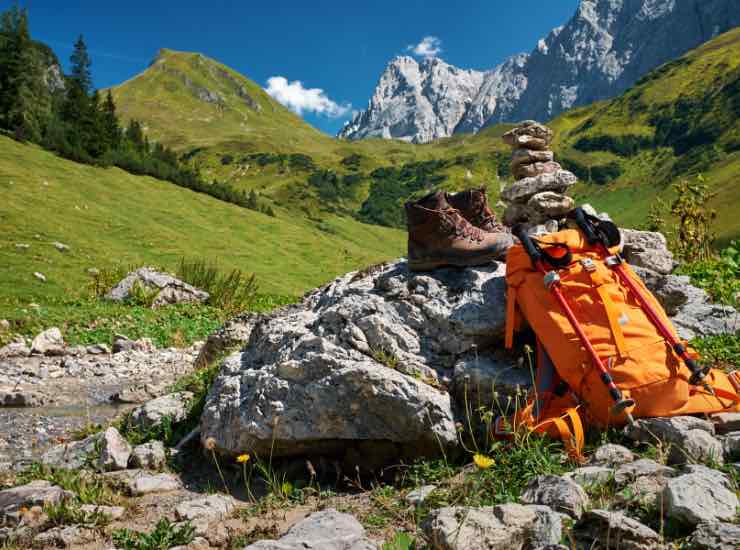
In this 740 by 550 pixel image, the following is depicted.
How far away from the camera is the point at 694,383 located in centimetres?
425

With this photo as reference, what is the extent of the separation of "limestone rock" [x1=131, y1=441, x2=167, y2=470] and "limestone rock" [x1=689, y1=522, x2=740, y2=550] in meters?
4.68

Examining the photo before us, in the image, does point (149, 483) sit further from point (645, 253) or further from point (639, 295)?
point (645, 253)

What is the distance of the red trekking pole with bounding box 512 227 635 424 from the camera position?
13.6 feet

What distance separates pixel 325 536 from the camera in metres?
3.27

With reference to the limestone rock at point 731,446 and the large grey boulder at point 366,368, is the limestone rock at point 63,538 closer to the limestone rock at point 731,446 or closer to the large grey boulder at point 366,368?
the large grey boulder at point 366,368

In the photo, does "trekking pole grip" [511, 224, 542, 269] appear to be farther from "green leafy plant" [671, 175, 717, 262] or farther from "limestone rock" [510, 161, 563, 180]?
"green leafy plant" [671, 175, 717, 262]

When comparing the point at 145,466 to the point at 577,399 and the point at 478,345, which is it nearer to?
the point at 478,345

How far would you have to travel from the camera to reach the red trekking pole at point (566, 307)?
13.6 feet

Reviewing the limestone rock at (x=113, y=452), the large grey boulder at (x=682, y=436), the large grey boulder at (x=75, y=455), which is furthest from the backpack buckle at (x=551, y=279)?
the large grey boulder at (x=75, y=455)

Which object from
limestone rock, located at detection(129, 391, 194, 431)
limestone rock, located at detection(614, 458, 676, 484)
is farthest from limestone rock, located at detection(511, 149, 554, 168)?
limestone rock, located at detection(129, 391, 194, 431)

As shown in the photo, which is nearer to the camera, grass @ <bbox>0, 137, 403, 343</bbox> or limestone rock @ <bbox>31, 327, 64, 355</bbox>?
limestone rock @ <bbox>31, 327, 64, 355</bbox>

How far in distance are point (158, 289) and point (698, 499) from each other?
1908cm

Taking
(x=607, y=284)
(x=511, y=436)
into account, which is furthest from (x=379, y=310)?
(x=607, y=284)

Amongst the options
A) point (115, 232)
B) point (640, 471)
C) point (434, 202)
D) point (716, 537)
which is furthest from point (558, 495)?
point (115, 232)
